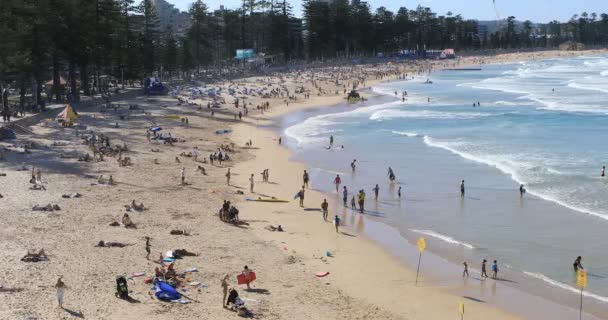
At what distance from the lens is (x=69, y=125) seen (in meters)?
38.3

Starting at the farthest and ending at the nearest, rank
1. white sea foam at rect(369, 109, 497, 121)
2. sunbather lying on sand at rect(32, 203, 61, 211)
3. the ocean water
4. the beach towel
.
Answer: white sea foam at rect(369, 109, 497, 121)
sunbather lying on sand at rect(32, 203, 61, 211)
the ocean water
the beach towel

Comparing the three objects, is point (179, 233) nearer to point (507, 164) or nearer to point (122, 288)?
point (122, 288)

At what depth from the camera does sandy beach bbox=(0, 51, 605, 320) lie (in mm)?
14766

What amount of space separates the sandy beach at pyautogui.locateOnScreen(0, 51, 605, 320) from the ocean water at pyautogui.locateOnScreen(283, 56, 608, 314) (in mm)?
2480

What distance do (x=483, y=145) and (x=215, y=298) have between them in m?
25.9

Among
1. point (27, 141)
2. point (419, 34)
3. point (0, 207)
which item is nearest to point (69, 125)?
point (27, 141)

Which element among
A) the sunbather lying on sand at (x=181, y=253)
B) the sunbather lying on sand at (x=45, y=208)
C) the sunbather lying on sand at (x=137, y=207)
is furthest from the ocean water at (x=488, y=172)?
the sunbather lying on sand at (x=45, y=208)

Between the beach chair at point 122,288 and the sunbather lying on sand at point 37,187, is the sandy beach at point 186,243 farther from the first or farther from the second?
the sunbather lying on sand at point 37,187

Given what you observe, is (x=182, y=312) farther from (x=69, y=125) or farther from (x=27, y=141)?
(x=69, y=125)

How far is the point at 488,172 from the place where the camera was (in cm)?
3022

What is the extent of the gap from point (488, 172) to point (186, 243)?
53.1 ft

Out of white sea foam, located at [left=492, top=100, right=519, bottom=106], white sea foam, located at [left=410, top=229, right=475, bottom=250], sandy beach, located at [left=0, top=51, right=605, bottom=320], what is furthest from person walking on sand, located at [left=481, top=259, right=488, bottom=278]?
white sea foam, located at [left=492, top=100, right=519, bottom=106]

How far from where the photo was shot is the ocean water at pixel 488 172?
1978cm

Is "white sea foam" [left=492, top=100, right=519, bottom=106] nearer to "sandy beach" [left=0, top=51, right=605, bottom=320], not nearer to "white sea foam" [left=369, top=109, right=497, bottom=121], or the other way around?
"white sea foam" [left=369, top=109, right=497, bottom=121]
